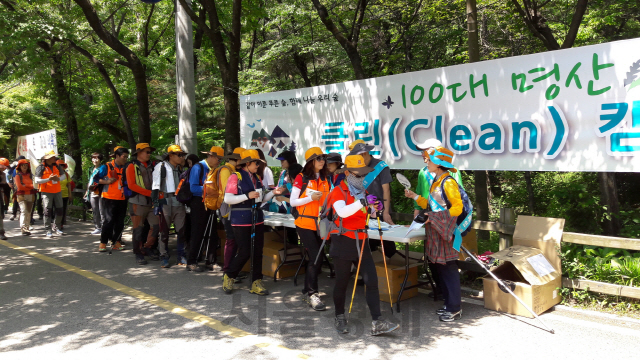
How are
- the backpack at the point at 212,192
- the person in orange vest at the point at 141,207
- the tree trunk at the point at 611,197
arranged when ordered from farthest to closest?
1. the tree trunk at the point at 611,197
2. the person in orange vest at the point at 141,207
3. the backpack at the point at 212,192

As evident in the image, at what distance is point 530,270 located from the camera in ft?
17.5

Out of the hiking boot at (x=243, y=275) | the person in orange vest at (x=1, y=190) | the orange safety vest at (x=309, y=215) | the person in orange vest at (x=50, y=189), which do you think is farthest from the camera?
Result: the person in orange vest at (x=50, y=189)

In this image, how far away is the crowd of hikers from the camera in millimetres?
4883

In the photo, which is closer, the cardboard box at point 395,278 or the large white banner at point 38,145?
the cardboard box at point 395,278

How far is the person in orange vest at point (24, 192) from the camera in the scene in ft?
38.2

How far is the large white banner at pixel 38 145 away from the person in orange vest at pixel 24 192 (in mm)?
2728

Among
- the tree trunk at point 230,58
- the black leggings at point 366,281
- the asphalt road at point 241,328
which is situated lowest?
the asphalt road at point 241,328

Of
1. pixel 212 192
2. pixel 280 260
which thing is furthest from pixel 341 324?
pixel 212 192

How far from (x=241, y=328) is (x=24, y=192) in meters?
9.11

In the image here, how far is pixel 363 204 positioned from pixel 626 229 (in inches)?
290

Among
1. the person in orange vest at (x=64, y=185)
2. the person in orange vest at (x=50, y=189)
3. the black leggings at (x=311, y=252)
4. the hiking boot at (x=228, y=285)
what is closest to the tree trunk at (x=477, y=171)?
the black leggings at (x=311, y=252)

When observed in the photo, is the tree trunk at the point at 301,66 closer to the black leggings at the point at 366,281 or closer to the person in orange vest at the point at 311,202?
the person in orange vest at the point at 311,202

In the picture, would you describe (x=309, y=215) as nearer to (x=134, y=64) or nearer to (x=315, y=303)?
(x=315, y=303)

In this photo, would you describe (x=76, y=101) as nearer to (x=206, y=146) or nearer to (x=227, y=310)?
(x=206, y=146)
